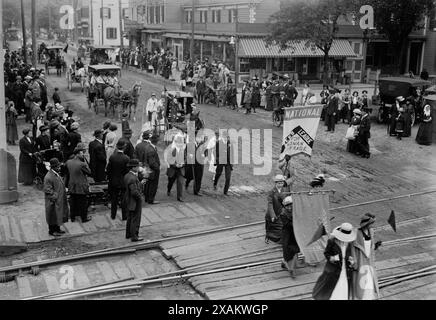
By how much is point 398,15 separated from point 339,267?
3456 centimetres

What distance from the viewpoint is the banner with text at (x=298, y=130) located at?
42.5 ft

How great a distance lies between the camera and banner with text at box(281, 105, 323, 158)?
42.5 ft

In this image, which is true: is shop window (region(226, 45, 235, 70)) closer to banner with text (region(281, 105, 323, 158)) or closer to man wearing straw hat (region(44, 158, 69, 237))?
banner with text (region(281, 105, 323, 158))

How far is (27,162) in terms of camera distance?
50.1 ft

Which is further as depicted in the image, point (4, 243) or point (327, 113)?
point (327, 113)

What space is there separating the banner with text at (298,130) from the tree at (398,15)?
78.4 feet

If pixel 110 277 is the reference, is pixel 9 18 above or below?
above

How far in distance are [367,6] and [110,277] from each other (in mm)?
27168

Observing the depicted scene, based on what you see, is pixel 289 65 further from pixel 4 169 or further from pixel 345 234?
pixel 345 234

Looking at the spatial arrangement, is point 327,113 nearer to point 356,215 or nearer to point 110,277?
point 356,215

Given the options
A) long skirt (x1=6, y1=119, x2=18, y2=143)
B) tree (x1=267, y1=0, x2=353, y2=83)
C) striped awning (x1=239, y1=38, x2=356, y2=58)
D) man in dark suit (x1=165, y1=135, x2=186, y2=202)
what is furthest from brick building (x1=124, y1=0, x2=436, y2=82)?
man in dark suit (x1=165, y1=135, x2=186, y2=202)

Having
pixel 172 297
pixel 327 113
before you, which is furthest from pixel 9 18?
pixel 172 297

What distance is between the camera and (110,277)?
990 cm

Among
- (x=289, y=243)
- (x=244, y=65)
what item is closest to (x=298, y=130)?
(x=289, y=243)
